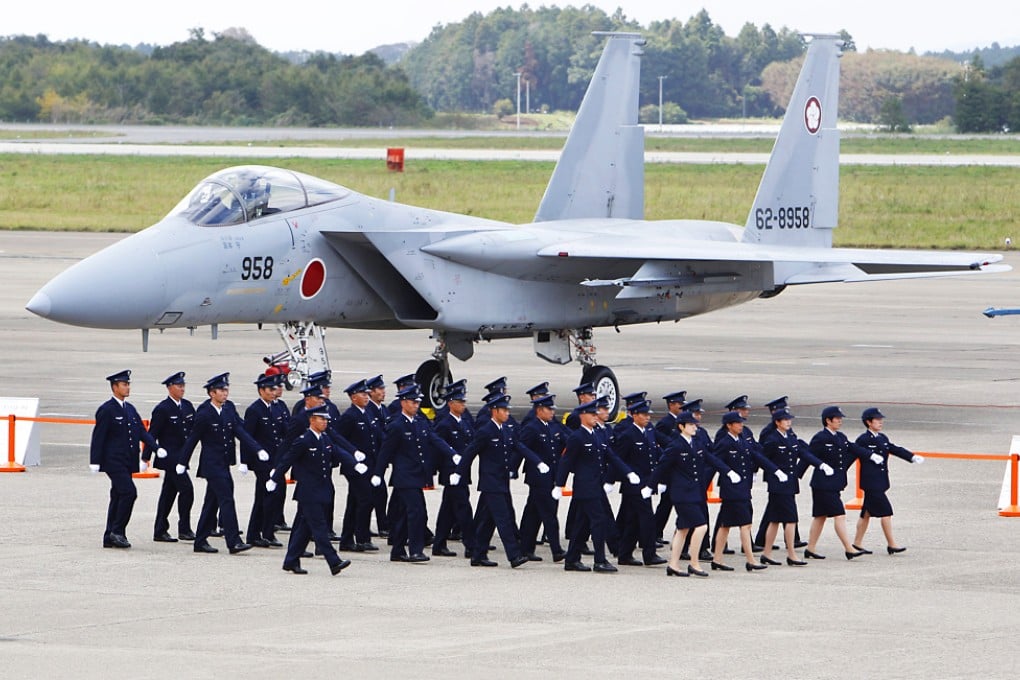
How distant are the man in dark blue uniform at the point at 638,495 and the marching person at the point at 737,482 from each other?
51 cm

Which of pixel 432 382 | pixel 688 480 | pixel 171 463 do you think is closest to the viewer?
pixel 688 480

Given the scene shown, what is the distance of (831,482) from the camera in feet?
47.9

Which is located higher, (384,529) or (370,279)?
(370,279)

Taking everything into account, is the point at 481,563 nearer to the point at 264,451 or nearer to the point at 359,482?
the point at 359,482

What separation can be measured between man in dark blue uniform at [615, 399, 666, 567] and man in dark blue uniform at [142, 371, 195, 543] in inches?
142

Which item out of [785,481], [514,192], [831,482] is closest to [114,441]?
[785,481]

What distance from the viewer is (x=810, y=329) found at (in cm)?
3334

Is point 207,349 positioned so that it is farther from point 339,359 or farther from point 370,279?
point 370,279

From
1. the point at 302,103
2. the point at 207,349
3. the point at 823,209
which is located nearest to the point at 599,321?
the point at 823,209

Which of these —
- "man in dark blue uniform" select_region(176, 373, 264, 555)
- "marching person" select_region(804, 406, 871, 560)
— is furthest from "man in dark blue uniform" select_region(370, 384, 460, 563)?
"marching person" select_region(804, 406, 871, 560)

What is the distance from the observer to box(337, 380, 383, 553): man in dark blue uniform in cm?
1470

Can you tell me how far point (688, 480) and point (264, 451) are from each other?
11.6ft

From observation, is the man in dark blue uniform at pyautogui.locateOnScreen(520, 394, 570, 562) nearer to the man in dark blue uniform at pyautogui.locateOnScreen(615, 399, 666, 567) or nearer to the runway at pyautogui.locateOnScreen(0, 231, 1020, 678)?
the runway at pyautogui.locateOnScreen(0, 231, 1020, 678)

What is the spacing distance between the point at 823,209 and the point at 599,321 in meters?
4.68
